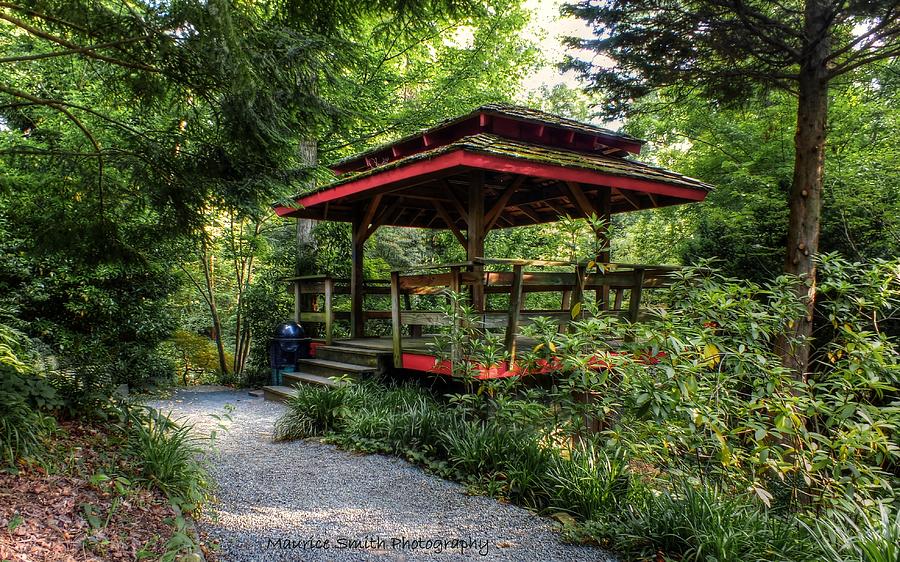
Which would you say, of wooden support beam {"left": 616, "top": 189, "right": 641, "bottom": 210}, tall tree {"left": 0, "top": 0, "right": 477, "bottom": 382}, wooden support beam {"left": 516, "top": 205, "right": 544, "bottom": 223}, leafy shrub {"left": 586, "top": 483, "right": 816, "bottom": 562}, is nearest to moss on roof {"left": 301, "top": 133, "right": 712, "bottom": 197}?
wooden support beam {"left": 616, "top": 189, "right": 641, "bottom": 210}

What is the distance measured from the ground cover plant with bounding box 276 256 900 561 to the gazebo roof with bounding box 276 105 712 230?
2255mm

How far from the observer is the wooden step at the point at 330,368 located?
6.88 metres

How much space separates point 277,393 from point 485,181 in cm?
465

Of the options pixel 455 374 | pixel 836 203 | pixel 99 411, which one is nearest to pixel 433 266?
pixel 455 374

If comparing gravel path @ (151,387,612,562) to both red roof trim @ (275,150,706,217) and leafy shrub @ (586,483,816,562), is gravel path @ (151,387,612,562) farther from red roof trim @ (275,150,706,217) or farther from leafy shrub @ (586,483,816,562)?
red roof trim @ (275,150,706,217)

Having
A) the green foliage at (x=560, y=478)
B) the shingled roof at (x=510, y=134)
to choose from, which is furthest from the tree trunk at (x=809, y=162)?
the green foliage at (x=560, y=478)

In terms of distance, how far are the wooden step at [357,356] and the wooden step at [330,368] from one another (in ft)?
0.20

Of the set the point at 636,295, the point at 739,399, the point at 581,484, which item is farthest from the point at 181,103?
the point at 636,295

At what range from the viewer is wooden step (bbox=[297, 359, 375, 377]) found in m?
6.88

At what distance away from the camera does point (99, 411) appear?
4098mm

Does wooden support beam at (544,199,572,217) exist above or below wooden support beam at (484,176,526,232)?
above

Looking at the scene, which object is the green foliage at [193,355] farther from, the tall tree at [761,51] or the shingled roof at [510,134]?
the tall tree at [761,51]

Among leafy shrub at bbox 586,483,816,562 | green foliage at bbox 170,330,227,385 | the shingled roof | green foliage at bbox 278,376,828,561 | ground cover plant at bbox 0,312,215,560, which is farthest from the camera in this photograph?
green foliage at bbox 170,330,227,385

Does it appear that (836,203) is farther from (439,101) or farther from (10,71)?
(10,71)
